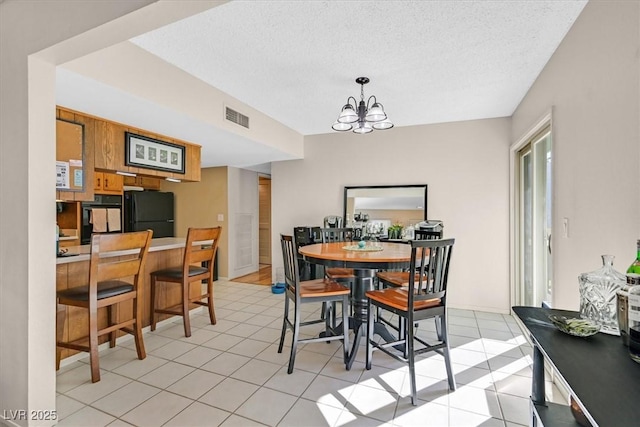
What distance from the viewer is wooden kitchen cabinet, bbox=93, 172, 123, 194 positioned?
485 centimetres

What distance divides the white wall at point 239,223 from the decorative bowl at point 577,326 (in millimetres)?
5146

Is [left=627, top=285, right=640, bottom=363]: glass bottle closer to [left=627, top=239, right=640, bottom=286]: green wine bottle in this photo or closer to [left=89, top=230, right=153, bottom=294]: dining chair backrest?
[left=627, top=239, right=640, bottom=286]: green wine bottle

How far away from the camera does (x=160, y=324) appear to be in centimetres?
333

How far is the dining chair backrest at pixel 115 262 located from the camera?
2.15 m

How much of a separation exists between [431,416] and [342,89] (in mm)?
2765

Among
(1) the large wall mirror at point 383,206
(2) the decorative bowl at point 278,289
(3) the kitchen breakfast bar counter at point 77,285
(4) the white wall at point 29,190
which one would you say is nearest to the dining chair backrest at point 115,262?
(3) the kitchen breakfast bar counter at point 77,285

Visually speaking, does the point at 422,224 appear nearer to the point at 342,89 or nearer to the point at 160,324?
the point at 342,89

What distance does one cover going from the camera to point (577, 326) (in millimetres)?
1062

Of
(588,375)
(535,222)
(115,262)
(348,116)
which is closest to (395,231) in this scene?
(535,222)

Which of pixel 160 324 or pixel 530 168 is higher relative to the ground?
pixel 530 168

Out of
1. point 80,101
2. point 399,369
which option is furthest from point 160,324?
point 399,369

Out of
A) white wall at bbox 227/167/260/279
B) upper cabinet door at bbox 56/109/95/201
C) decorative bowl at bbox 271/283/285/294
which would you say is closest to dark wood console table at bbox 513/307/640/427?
upper cabinet door at bbox 56/109/95/201

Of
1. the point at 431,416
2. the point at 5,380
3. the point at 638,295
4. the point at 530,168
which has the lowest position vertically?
the point at 431,416

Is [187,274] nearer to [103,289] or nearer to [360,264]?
[103,289]
